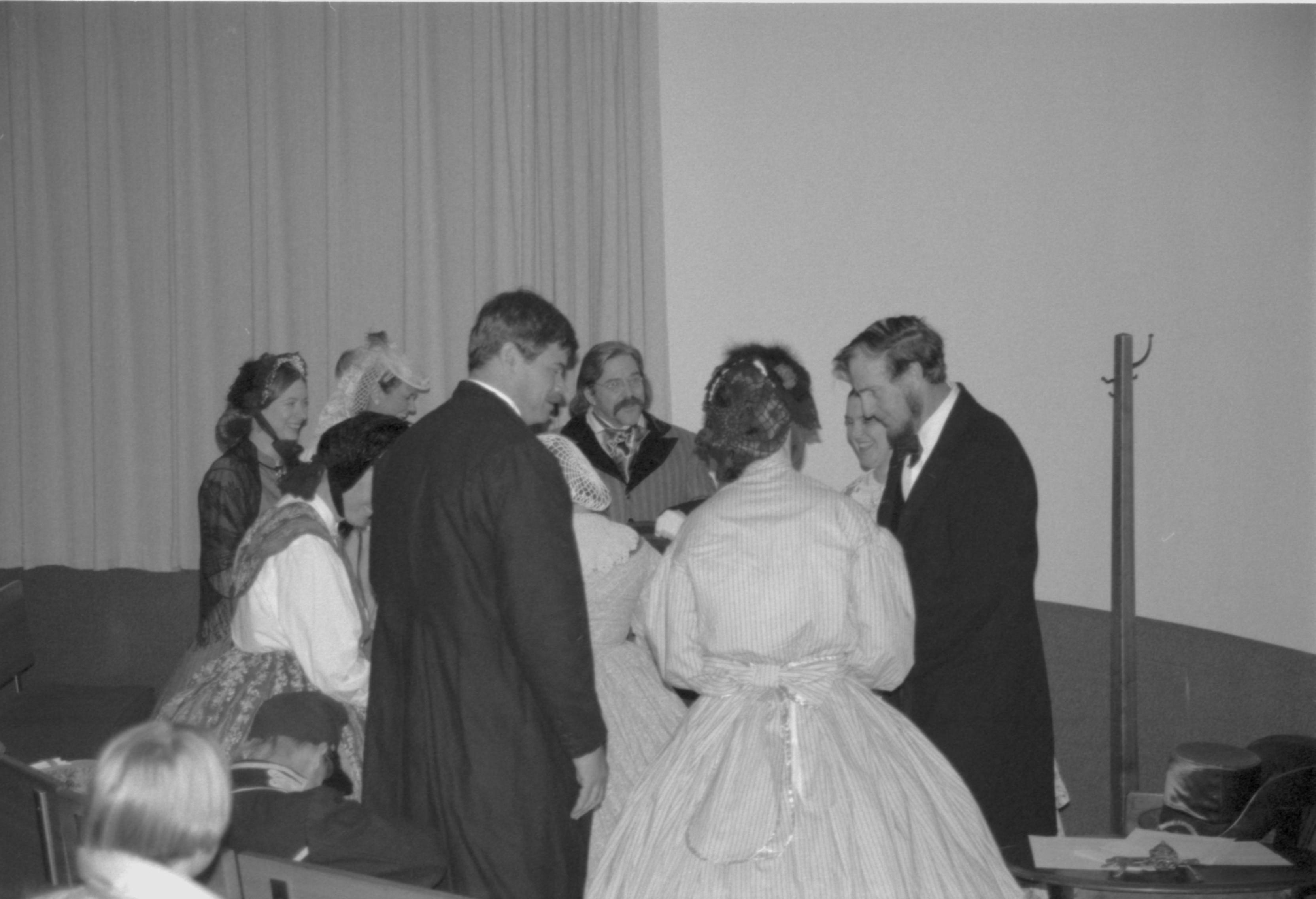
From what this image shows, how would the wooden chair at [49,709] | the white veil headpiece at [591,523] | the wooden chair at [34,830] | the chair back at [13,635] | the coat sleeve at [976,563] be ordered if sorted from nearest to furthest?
the wooden chair at [34,830]
the coat sleeve at [976,563]
the white veil headpiece at [591,523]
the wooden chair at [49,709]
the chair back at [13,635]

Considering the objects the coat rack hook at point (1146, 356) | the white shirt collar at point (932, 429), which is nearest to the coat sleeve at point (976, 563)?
the white shirt collar at point (932, 429)

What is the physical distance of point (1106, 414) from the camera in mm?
5805

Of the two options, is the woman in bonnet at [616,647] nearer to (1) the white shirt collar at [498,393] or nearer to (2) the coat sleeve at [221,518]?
(1) the white shirt collar at [498,393]

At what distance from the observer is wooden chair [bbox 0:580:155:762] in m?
4.39

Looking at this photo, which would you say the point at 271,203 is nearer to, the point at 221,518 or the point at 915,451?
the point at 221,518

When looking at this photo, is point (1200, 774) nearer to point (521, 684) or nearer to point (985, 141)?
point (521, 684)

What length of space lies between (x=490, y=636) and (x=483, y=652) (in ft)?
0.11

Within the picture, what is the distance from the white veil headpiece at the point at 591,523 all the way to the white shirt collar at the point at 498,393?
0.44m

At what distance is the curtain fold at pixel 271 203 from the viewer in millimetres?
5930

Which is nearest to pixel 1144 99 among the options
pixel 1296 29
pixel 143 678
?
pixel 1296 29

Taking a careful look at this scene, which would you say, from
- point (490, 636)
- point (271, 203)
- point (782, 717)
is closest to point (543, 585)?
point (490, 636)

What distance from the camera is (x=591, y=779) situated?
2.64m

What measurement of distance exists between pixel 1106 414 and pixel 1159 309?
502mm

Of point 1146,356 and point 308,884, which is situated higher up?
point 1146,356
